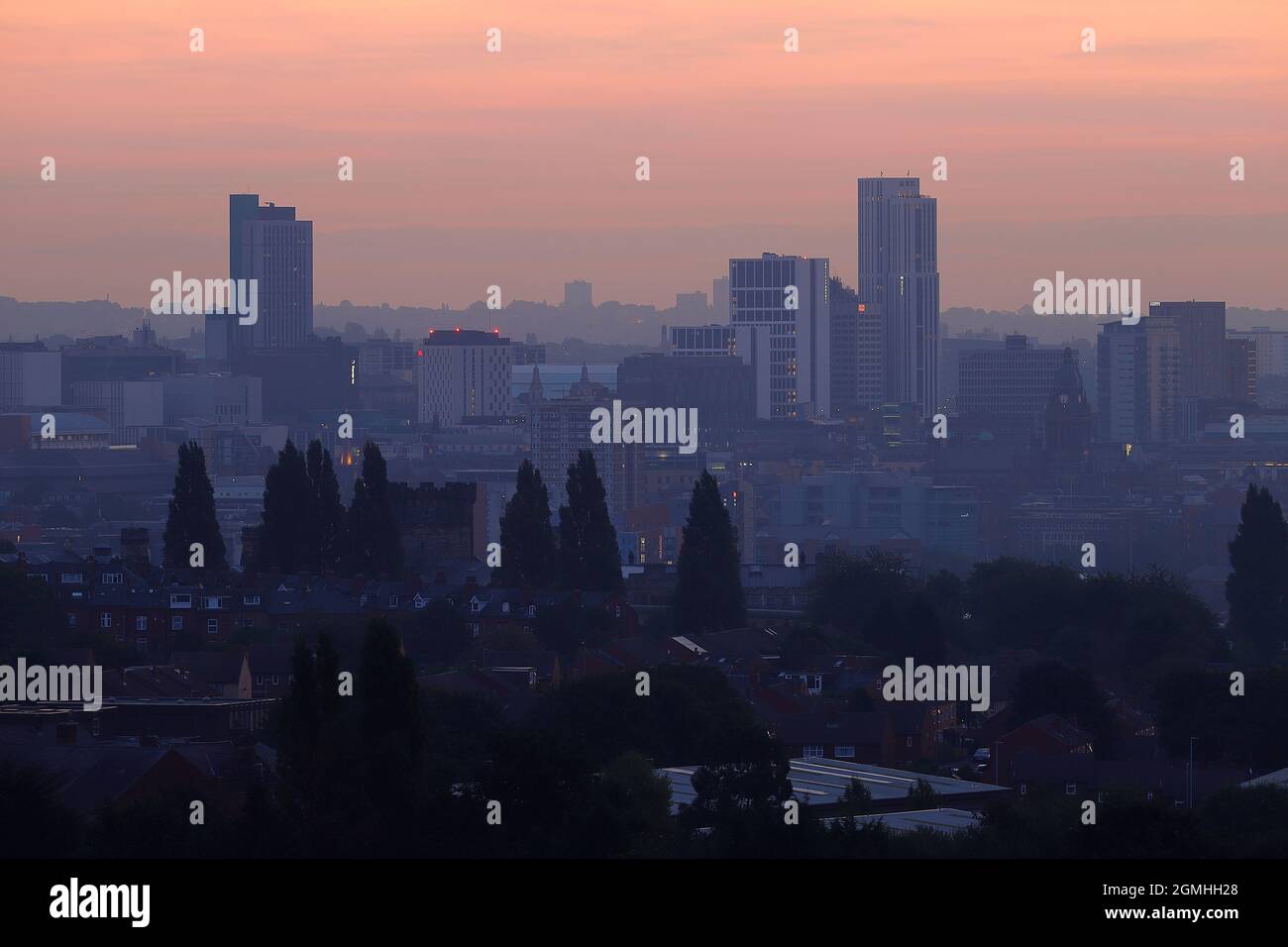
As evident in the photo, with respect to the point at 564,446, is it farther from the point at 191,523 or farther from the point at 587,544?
the point at 191,523

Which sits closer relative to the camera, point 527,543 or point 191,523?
point 191,523

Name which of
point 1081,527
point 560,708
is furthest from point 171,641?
point 1081,527

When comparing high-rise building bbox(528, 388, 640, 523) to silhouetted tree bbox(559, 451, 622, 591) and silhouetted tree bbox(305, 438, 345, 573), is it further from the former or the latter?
silhouetted tree bbox(305, 438, 345, 573)

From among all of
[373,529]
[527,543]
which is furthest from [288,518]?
→ [527,543]

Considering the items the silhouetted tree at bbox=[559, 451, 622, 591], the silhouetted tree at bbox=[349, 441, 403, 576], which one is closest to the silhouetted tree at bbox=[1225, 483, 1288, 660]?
the silhouetted tree at bbox=[559, 451, 622, 591]
